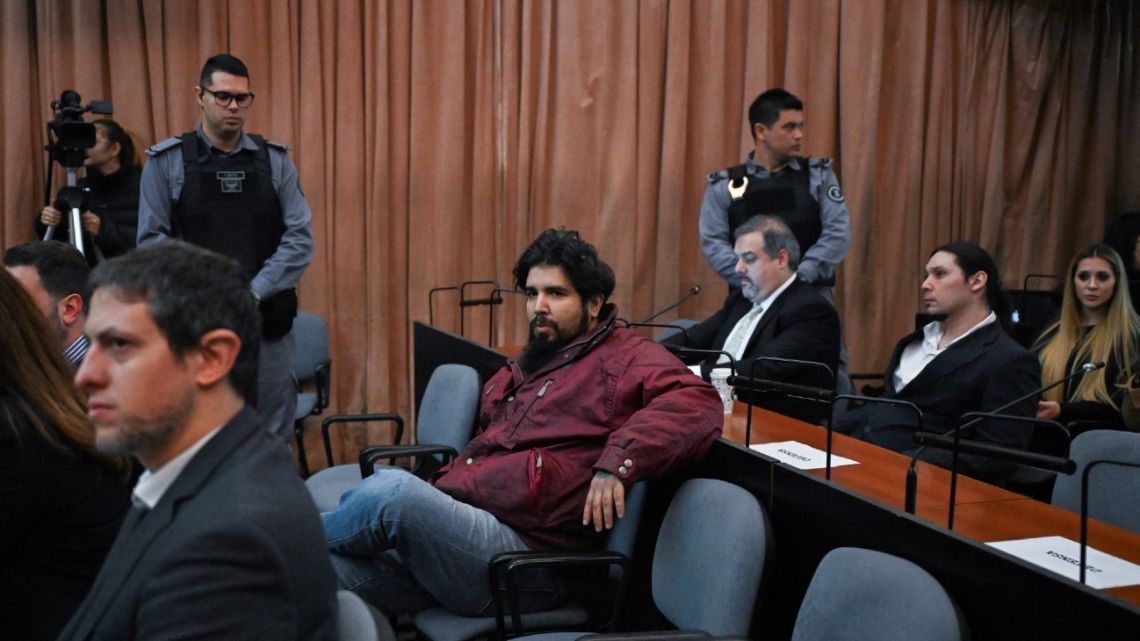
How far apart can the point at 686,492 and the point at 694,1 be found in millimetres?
3805

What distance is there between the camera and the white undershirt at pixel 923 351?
329 cm

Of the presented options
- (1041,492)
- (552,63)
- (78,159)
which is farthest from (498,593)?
(552,63)

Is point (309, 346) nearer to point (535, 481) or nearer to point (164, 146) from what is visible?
point (164, 146)

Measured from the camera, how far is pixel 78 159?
147 inches

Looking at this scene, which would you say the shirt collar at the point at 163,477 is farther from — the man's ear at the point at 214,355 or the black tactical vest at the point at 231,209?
the black tactical vest at the point at 231,209

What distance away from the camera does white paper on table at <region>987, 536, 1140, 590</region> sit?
71.8 inches

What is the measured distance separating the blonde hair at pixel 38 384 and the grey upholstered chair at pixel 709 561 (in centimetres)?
93

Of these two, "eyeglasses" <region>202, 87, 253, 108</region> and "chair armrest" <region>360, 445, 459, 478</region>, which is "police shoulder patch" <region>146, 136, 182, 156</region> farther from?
"chair armrest" <region>360, 445, 459, 478</region>

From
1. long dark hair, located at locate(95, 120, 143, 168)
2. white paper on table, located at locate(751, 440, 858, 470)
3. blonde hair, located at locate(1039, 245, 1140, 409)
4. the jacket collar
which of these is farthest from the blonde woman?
long dark hair, located at locate(95, 120, 143, 168)

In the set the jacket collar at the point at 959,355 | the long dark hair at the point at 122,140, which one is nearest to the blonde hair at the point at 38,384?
the jacket collar at the point at 959,355

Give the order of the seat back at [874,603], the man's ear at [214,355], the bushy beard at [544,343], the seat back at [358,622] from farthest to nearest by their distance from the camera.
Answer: the bushy beard at [544,343]
the seat back at [874,603]
the seat back at [358,622]
the man's ear at [214,355]

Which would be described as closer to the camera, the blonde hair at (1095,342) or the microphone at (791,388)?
the microphone at (791,388)

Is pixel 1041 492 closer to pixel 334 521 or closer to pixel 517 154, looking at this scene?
pixel 334 521

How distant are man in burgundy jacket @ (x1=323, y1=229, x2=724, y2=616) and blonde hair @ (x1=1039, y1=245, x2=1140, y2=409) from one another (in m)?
2.02
